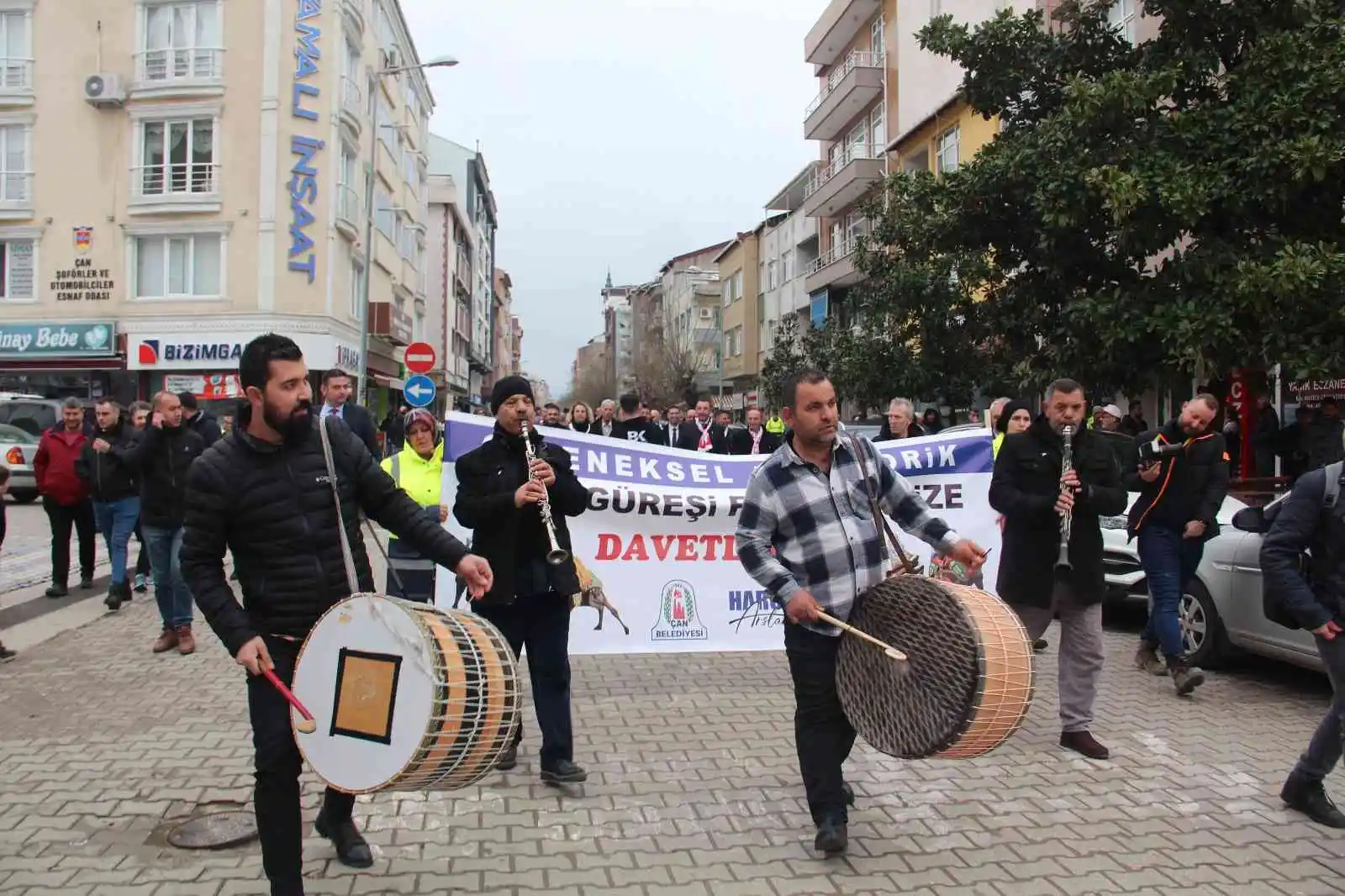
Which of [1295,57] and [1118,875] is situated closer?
[1118,875]

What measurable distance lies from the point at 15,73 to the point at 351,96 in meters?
9.19

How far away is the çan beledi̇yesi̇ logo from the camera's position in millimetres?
7707

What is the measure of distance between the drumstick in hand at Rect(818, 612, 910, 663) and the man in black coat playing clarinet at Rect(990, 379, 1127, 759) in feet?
6.71

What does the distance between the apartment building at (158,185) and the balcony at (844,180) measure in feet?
46.6

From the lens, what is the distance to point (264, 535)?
3.66 metres

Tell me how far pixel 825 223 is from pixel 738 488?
34.1 meters

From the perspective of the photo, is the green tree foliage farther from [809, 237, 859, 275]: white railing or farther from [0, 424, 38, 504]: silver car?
[809, 237, 859, 275]: white railing

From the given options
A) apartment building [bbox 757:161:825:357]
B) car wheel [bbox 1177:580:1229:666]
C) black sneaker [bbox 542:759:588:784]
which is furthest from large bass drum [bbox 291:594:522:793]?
apartment building [bbox 757:161:825:357]

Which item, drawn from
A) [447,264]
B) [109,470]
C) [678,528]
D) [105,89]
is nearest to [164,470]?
[109,470]

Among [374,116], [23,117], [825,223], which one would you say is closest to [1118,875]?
[374,116]

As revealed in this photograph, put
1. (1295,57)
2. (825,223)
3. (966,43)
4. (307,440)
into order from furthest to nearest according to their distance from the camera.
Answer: (825,223) → (966,43) → (1295,57) → (307,440)

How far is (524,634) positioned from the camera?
518cm

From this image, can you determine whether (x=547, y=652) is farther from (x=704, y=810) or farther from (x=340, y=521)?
(x=340, y=521)

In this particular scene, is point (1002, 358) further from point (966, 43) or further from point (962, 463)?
point (962, 463)
